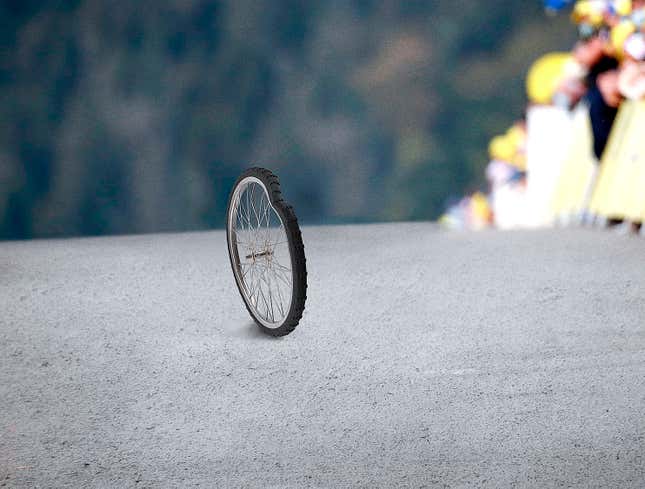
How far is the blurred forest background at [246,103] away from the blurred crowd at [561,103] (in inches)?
11.8

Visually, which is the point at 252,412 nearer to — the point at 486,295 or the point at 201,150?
the point at 486,295

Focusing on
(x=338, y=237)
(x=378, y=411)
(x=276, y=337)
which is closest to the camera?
(x=378, y=411)

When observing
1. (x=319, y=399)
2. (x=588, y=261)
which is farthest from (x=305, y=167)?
(x=319, y=399)

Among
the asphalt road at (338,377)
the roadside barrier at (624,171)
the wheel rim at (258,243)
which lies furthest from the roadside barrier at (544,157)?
the wheel rim at (258,243)

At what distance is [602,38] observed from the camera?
18.5 feet

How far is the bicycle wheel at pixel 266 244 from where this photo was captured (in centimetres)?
275

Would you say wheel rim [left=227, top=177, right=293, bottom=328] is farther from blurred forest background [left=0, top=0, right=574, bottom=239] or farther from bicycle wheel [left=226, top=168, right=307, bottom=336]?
blurred forest background [left=0, top=0, right=574, bottom=239]

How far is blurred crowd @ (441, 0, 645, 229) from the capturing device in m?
5.27

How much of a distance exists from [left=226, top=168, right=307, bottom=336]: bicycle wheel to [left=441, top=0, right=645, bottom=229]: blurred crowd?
2.67m

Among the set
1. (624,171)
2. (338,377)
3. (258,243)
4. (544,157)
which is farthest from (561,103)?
(338,377)

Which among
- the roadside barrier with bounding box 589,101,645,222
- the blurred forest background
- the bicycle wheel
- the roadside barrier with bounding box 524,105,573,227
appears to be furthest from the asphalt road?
the blurred forest background

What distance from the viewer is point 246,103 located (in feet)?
20.6

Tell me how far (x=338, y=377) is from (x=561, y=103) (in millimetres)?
3935

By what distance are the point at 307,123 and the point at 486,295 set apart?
3095mm
